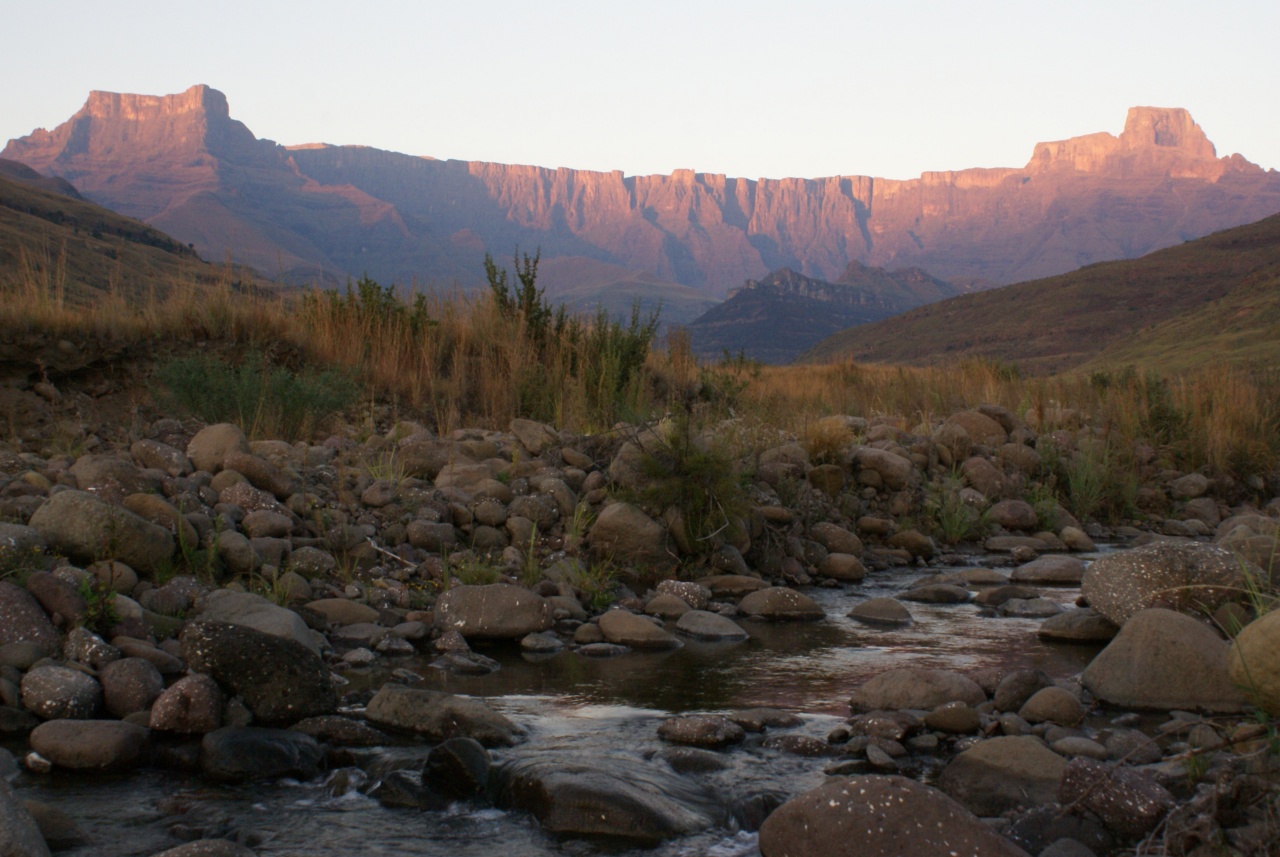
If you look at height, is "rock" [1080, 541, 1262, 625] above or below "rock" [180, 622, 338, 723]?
above

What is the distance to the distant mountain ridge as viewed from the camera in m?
121

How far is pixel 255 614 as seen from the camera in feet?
17.0

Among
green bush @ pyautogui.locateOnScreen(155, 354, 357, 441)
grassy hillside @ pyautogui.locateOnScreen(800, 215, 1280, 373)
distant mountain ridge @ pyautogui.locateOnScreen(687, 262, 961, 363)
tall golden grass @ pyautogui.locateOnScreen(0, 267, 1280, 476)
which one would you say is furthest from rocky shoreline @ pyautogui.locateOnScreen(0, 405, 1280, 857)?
distant mountain ridge @ pyautogui.locateOnScreen(687, 262, 961, 363)

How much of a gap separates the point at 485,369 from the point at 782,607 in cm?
545

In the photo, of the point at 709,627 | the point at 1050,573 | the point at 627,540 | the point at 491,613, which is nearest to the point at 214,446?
the point at 491,613

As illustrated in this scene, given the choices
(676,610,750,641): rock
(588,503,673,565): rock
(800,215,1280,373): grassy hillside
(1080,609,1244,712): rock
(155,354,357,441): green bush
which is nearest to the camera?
(1080,609,1244,712): rock

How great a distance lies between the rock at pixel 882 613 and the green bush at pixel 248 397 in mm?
5201

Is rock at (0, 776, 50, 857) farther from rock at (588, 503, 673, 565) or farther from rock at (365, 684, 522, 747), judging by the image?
rock at (588, 503, 673, 565)

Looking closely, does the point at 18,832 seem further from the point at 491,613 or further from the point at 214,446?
the point at 214,446

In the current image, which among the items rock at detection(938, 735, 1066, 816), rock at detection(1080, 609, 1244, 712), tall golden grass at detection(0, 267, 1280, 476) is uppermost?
tall golden grass at detection(0, 267, 1280, 476)

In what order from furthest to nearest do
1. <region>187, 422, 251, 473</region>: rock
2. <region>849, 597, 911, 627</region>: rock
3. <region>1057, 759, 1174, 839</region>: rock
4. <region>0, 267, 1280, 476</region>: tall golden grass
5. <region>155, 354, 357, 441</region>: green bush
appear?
1. <region>0, 267, 1280, 476</region>: tall golden grass
2. <region>155, 354, 357, 441</region>: green bush
3. <region>187, 422, 251, 473</region>: rock
4. <region>849, 597, 911, 627</region>: rock
5. <region>1057, 759, 1174, 839</region>: rock

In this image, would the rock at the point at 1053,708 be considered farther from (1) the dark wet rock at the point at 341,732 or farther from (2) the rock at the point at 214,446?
(2) the rock at the point at 214,446

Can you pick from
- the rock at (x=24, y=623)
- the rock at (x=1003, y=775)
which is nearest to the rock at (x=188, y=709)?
the rock at (x=24, y=623)

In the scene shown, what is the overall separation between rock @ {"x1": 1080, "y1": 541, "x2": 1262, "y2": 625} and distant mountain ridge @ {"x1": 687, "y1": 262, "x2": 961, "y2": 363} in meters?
105
